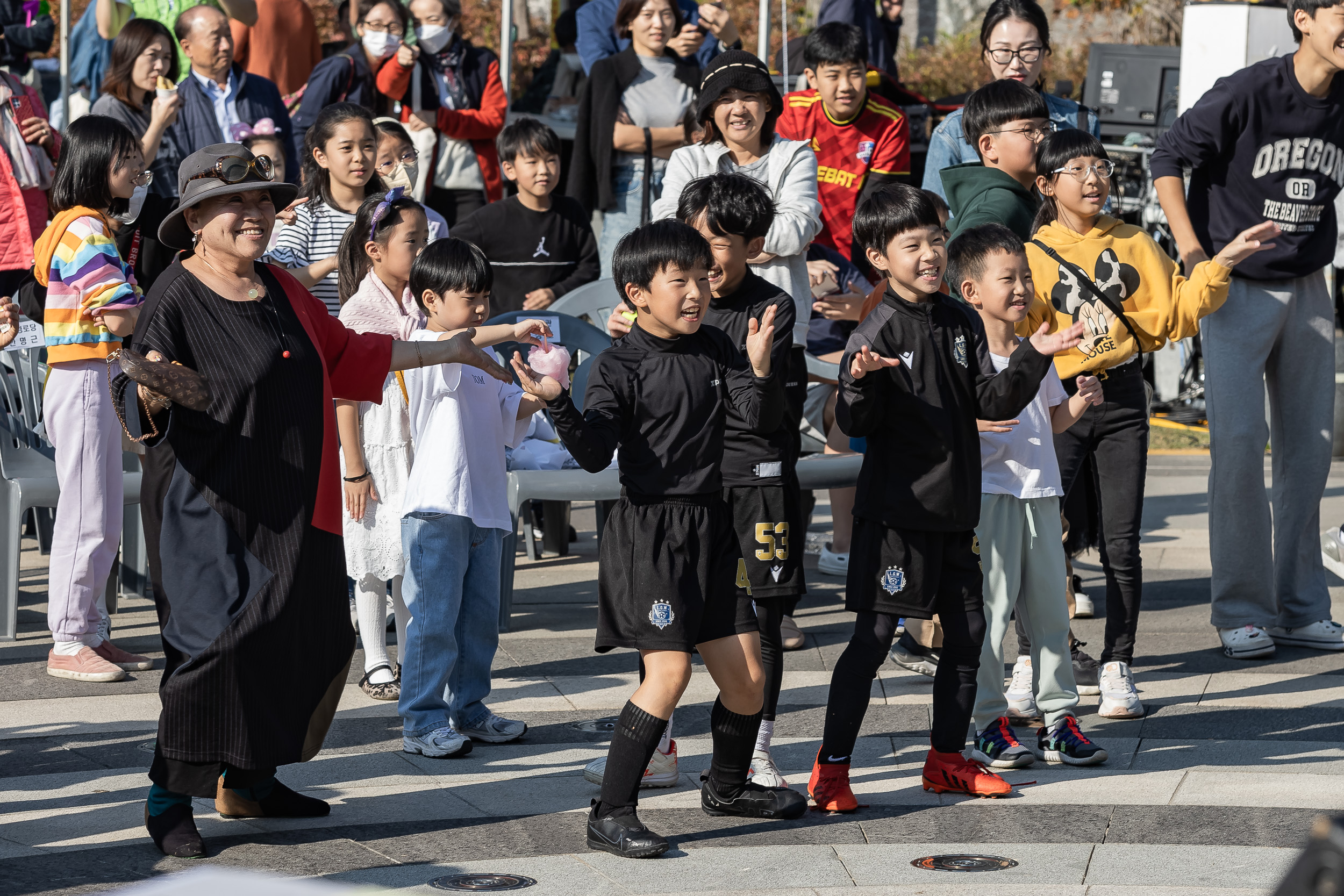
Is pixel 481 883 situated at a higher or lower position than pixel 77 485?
lower

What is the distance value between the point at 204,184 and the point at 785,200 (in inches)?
106

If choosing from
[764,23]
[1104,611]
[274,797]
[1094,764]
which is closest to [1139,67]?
[764,23]

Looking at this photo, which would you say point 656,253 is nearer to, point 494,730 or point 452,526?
point 452,526

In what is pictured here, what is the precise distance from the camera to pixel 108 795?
468 cm

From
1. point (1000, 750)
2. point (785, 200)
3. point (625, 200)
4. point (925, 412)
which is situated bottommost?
point (1000, 750)

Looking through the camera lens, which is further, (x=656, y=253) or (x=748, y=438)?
(x=748, y=438)

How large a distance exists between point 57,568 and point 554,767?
2285mm

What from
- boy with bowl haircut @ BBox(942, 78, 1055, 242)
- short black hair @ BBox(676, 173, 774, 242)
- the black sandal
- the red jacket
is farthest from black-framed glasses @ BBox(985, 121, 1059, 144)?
the red jacket

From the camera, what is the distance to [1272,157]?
6.21 metres

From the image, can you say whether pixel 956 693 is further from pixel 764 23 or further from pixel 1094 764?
pixel 764 23

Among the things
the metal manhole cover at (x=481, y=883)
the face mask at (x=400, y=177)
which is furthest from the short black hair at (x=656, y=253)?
the face mask at (x=400, y=177)

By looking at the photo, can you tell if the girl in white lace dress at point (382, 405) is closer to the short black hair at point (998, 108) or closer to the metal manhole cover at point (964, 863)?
the short black hair at point (998, 108)

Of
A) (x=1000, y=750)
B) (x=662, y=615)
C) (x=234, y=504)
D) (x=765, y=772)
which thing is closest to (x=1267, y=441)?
(x=1000, y=750)

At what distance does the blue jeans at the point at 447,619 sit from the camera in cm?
516
